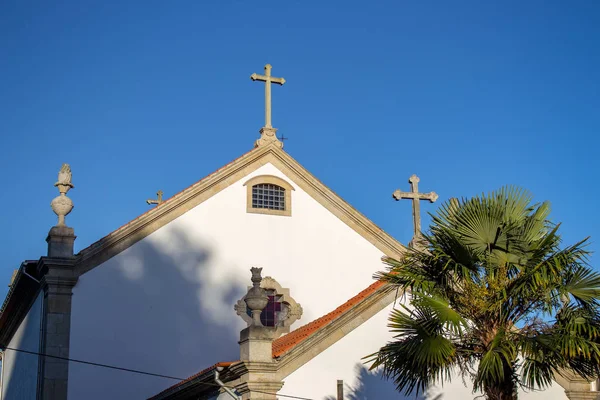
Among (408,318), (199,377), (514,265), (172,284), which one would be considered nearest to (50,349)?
(172,284)

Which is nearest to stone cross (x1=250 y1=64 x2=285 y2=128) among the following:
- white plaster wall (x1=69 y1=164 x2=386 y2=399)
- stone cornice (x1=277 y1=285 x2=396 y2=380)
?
white plaster wall (x1=69 y1=164 x2=386 y2=399)

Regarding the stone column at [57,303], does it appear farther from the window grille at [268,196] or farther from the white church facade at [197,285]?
the window grille at [268,196]

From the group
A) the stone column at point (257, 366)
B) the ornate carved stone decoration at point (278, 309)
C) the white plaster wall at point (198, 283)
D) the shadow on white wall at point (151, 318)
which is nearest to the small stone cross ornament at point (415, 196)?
the white plaster wall at point (198, 283)

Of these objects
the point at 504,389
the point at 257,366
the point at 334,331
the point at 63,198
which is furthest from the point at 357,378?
the point at 63,198

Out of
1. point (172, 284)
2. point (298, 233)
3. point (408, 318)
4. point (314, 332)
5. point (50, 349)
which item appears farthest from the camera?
point (298, 233)

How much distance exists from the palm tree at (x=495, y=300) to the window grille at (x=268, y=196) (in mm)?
8696

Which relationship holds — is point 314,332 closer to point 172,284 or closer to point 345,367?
point 345,367

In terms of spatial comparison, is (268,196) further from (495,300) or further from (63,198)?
(495,300)

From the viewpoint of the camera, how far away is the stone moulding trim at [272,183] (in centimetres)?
2216

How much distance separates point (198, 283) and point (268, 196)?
308 cm

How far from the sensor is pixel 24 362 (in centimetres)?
2219

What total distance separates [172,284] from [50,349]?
3.28 meters

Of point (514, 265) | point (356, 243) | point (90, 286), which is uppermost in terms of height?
point (356, 243)

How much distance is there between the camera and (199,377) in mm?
16234
